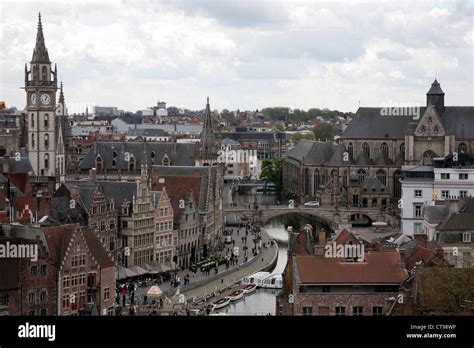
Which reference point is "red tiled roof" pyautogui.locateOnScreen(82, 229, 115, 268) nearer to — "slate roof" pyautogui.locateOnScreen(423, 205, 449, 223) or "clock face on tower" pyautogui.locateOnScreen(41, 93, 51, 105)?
"slate roof" pyautogui.locateOnScreen(423, 205, 449, 223)

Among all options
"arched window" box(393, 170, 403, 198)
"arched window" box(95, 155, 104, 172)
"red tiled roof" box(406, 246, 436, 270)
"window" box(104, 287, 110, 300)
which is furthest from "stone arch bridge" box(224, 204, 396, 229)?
"red tiled roof" box(406, 246, 436, 270)

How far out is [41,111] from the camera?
40.7m

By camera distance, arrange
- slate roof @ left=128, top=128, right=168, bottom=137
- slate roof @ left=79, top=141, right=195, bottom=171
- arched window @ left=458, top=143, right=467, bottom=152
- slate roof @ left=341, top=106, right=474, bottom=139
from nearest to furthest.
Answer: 1. slate roof @ left=79, top=141, right=195, bottom=171
2. arched window @ left=458, top=143, right=467, bottom=152
3. slate roof @ left=341, top=106, right=474, bottom=139
4. slate roof @ left=128, top=128, right=168, bottom=137

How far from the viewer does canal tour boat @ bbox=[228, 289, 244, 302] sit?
27000mm

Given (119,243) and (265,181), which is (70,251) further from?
(265,181)

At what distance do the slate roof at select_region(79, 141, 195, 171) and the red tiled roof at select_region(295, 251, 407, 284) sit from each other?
29.1 m

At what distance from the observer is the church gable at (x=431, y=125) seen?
55656mm

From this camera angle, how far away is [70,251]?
21.1 m

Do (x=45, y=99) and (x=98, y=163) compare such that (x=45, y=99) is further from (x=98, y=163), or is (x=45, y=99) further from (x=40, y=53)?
(x=98, y=163)

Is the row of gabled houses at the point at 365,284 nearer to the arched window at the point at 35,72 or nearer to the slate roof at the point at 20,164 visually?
the slate roof at the point at 20,164

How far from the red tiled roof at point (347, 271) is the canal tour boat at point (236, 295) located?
28.6ft

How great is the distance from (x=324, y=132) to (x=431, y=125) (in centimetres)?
4236
